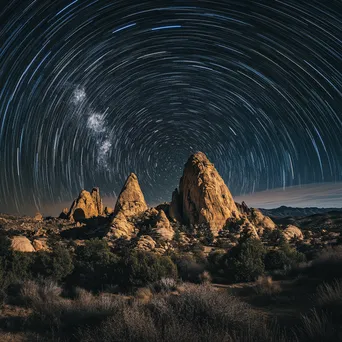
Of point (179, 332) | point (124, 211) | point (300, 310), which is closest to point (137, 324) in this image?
point (179, 332)

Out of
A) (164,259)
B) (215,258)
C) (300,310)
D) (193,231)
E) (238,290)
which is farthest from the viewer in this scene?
(193,231)

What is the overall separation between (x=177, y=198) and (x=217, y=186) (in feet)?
35.8

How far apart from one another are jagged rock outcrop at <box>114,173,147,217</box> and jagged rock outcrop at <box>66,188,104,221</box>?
52.9ft

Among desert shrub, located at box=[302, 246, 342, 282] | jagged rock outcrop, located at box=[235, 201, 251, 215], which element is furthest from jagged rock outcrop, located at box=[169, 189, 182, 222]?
desert shrub, located at box=[302, 246, 342, 282]

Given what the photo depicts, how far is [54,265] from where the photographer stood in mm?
16297

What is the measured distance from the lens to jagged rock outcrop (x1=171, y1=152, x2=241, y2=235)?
168 feet

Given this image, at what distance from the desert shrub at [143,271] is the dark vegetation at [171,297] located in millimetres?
65

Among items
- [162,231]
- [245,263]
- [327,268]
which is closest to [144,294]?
[245,263]

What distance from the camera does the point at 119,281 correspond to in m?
15.2

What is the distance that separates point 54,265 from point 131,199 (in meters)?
45.1

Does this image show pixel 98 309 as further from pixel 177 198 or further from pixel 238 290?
pixel 177 198

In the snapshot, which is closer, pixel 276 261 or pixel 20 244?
pixel 276 261

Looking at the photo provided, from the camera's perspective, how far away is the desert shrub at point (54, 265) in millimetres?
16178

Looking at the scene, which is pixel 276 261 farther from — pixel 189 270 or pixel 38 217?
pixel 38 217
